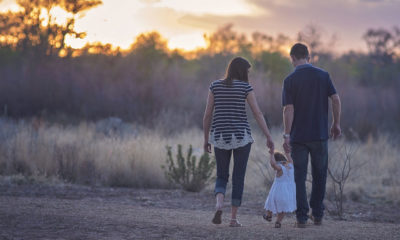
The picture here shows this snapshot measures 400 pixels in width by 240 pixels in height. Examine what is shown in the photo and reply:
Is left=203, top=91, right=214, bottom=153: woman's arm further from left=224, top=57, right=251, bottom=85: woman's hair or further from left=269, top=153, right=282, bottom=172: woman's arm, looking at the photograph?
left=269, top=153, right=282, bottom=172: woman's arm

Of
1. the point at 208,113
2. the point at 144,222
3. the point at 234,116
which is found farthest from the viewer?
the point at 144,222

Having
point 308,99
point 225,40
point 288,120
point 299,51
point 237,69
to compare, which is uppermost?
point 225,40

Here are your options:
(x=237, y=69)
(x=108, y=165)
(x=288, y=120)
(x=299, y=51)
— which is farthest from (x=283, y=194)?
(x=108, y=165)

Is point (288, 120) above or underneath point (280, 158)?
above

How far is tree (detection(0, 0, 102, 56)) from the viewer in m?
21.5

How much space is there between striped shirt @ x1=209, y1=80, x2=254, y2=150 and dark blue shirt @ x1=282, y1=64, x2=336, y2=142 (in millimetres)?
572

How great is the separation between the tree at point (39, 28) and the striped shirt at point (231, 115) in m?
14.4

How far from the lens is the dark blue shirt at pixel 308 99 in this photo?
21.8 ft

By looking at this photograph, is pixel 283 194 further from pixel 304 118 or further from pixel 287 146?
pixel 304 118

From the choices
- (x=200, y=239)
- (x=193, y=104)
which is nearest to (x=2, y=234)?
(x=200, y=239)

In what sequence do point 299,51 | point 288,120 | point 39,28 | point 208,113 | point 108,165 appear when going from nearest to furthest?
point 208,113 → point 288,120 → point 299,51 → point 108,165 → point 39,28

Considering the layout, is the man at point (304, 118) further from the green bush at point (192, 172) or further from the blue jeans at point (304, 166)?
the green bush at point (192, 172)

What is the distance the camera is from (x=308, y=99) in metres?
6.65

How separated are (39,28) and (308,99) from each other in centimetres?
1974
